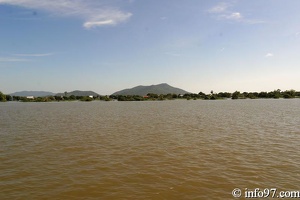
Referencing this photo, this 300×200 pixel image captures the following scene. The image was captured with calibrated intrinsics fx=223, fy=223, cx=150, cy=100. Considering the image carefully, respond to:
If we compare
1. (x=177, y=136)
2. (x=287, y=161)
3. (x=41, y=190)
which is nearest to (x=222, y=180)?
(x=287, y=161)

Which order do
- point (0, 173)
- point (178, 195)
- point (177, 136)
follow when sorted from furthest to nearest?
point (177, 136) < point (0, 173) < point (178, 195)

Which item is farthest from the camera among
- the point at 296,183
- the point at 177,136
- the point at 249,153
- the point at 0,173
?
the point at 177,136

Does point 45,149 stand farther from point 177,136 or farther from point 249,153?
point 249,153

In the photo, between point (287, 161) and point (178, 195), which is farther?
point (287, 161)

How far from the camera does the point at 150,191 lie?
932 centimetres

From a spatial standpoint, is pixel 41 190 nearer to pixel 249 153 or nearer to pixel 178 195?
pixel 178 195

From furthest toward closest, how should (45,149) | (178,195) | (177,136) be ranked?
1. (177,136)
2. (45,149)
3. (178,195)

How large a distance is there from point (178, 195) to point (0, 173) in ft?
30.3

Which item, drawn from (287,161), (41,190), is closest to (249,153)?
(287,161)

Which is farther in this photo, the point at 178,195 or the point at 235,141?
the point at 235,141

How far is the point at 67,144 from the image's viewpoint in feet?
60.1

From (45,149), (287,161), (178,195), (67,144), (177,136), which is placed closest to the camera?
(178,195)

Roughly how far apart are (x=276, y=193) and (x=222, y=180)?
2.19m

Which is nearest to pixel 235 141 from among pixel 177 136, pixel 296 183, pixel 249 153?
pixel 249 153
